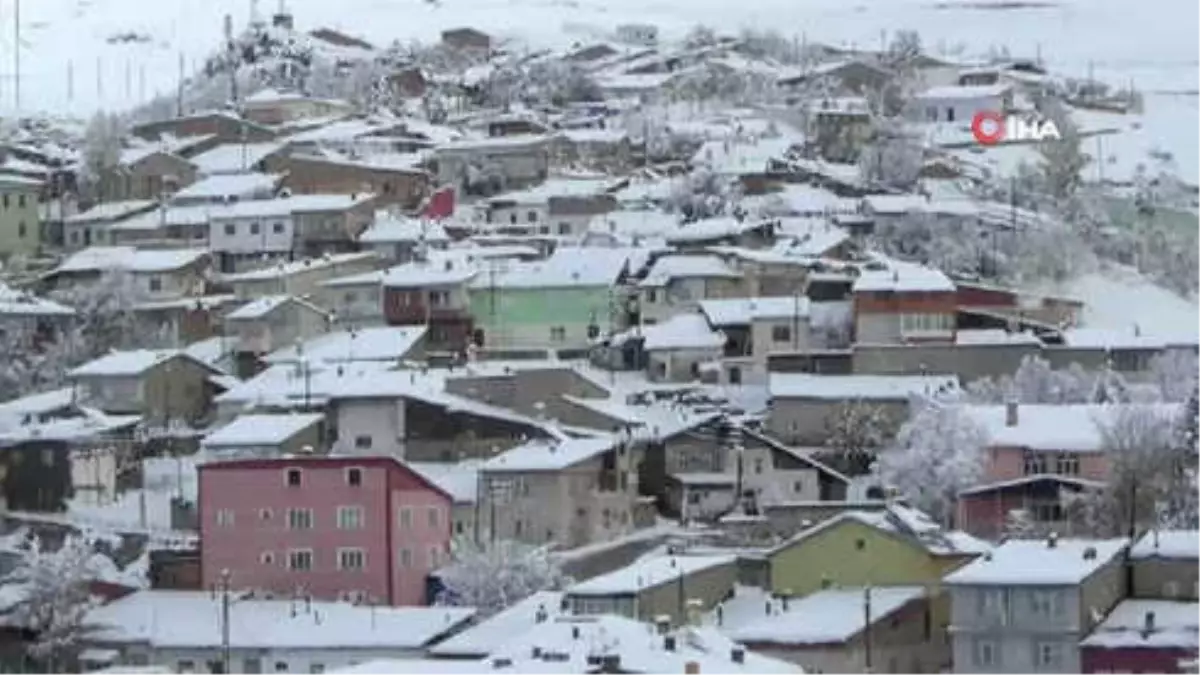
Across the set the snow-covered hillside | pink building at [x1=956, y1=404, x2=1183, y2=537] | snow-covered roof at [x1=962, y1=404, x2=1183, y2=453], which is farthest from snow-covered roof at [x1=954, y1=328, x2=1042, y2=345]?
the snow-covered hillside

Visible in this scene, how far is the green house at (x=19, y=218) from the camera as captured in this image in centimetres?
4081

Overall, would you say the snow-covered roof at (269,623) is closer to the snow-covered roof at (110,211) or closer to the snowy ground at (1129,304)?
the snowy ground at (1129,304)

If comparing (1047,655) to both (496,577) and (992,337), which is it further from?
(992,337)

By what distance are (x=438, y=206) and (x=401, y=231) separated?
9.86 ft

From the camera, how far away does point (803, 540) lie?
81.0 ft

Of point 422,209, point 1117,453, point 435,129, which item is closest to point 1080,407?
point 1117,453

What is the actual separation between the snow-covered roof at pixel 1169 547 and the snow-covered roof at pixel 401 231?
15.6 metres

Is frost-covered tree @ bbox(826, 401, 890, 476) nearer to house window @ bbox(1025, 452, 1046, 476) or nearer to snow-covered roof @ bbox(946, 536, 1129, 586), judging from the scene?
house window @ bbox(1025, 452, 1046, 476)

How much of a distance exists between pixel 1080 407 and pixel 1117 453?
1.79m

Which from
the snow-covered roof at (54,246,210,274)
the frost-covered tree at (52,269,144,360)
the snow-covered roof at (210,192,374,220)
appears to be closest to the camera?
the frost-covered tree at (52,269,144,360)

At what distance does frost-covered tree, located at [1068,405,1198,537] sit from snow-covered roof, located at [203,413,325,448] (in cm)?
627

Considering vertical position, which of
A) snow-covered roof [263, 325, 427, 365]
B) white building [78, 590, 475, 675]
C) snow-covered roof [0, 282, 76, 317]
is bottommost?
white building [78, 590, 475, 675]

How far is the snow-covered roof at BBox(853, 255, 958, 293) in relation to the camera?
33.0 m

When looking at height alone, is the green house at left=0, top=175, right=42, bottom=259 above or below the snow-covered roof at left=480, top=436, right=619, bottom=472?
above
